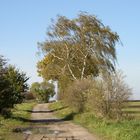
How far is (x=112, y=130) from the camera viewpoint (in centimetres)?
2489

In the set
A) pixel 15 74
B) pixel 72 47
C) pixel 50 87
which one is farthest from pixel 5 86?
pixel 50 87

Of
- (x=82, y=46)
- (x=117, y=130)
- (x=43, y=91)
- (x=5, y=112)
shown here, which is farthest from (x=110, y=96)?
(x=43, y=91)

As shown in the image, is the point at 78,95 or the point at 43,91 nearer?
the point at 78,95

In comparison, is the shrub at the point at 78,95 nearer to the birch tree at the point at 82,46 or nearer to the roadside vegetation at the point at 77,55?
the roadside vegetation at the point at 77,55

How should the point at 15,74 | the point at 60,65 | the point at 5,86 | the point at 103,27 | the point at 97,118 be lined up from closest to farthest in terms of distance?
the point at 97,118
the point at 5,86
the point at 15,74
the point at 103,27
the point at 60,65

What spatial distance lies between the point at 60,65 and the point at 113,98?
30.0 m

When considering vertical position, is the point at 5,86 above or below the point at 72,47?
below

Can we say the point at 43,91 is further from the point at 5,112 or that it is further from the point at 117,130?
the point at 117,130

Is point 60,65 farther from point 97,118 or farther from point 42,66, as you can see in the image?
point 97,118

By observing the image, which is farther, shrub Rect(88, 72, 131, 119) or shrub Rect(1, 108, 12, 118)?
shrub Rect(1, 108, 12, 118)

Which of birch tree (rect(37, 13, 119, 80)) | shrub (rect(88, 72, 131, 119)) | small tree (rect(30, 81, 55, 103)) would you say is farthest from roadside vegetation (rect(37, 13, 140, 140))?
small tree (rect(30, 81, 55, 103))

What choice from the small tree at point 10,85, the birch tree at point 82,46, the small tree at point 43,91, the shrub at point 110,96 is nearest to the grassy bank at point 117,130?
the shrub at point 110,96

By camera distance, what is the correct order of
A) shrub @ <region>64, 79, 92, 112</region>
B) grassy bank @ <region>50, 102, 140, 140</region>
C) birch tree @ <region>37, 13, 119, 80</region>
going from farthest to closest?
birch tree @ <region>37, 13, 119, 80</region> → shrub @ <region>64, 79, 92, 112</region> → grassy bank @ <region>50, 102, 140, 140</region>

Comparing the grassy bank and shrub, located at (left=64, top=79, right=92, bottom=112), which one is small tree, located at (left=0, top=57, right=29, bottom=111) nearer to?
shrub, located at (left=64, top=79, right=92, bottom=112)
